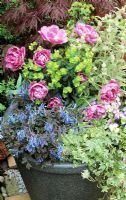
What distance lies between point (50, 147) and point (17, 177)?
102 cm

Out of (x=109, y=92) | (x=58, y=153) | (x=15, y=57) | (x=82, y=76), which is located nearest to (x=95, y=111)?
(x=109, y=92)

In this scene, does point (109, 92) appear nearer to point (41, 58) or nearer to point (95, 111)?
point (95, 111)

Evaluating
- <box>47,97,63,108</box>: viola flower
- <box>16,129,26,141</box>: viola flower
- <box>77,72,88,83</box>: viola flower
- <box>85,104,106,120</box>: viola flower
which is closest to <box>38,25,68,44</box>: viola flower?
<box>77,72,88,83</box>: viola flower

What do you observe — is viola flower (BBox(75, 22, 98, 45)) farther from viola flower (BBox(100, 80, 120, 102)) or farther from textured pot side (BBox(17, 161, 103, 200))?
textured pot side (BBox(17, 161, 103, 200))

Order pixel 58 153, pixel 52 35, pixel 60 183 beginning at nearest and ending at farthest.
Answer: pixel 58 153, pixel 60 183, pixel 52 35

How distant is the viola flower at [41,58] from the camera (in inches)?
113

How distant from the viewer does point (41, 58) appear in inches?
113

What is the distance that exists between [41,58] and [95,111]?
46cm

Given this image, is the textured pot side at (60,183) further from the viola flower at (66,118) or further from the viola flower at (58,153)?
the viola flower at (66,118)

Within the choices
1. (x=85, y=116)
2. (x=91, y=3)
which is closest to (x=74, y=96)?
(x=85, y=116)

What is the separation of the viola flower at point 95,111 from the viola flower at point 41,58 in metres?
0.39

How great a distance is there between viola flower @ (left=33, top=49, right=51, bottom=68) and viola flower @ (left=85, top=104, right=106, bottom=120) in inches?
15.5

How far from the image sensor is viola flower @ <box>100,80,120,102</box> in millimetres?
2760

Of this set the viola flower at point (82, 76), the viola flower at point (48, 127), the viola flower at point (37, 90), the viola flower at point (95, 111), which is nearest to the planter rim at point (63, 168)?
the viola flower at point (48, 127)
